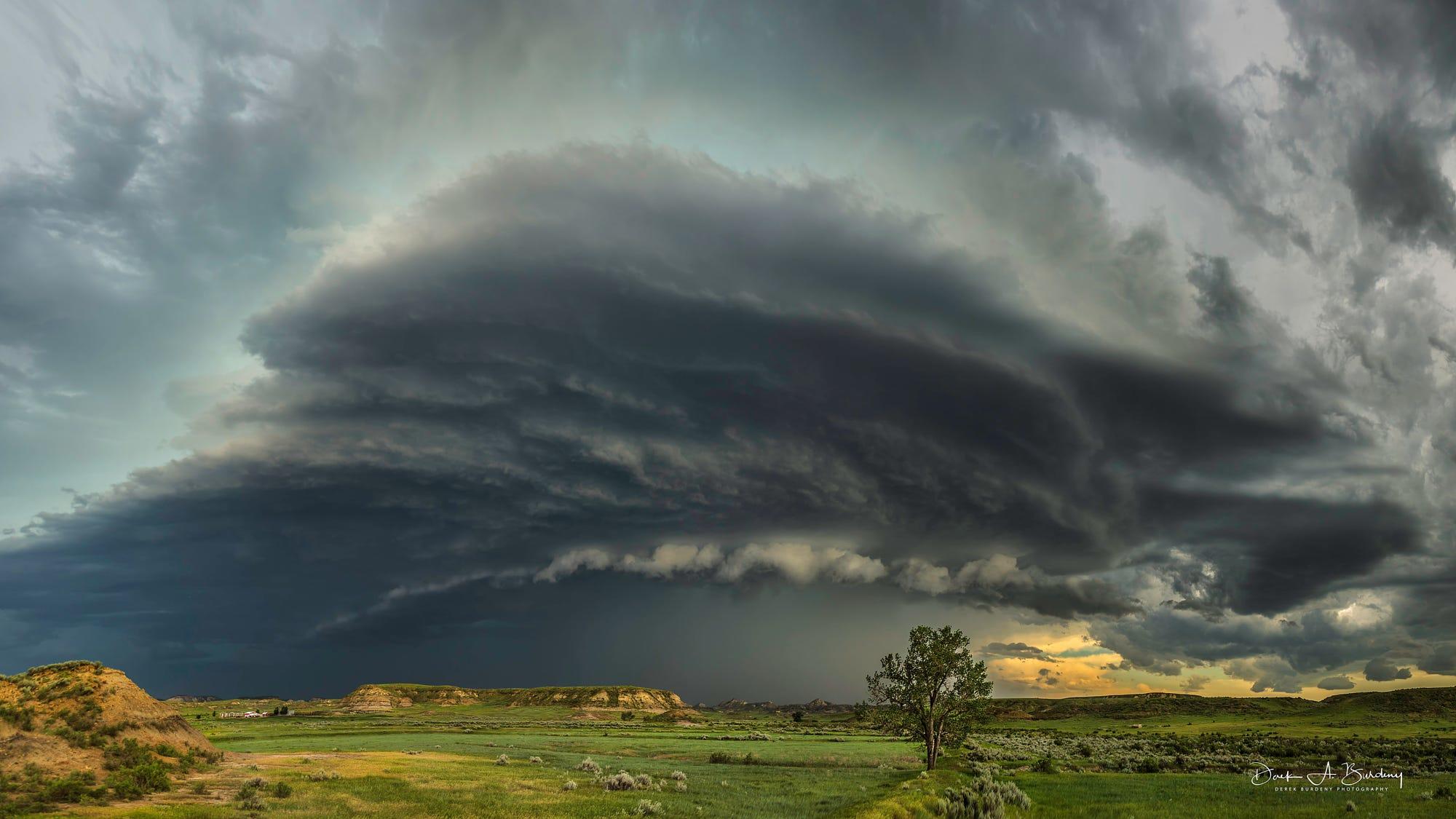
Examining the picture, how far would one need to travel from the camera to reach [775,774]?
63.6 metres

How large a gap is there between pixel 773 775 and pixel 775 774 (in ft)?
3.03

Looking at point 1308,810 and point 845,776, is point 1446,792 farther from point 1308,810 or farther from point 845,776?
point 845,776

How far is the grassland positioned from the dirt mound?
4469 mm

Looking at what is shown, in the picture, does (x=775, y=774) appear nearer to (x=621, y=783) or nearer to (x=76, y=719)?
(x=621, y=783)

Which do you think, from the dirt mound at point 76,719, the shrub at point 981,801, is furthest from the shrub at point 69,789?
the shrub at point 981,801

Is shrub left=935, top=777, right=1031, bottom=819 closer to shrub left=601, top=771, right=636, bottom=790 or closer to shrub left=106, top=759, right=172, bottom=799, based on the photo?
shrub left=601, top=771, right=636, bottom=790

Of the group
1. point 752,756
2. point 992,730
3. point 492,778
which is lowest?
point 992,730

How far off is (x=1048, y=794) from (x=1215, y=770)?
31.8m

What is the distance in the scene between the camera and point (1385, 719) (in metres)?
154

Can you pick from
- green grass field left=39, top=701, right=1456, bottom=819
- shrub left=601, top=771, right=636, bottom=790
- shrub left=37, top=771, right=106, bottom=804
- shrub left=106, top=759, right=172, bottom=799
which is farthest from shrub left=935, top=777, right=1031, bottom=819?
shrub left=37, top=771, right=106, bottom=804

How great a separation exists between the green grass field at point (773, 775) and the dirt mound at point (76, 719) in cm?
464

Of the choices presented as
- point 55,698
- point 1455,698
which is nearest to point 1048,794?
point 55,698

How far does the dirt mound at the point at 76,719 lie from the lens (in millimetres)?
37562

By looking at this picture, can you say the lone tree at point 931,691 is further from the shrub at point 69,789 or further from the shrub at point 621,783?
the shrub at point 69,789
